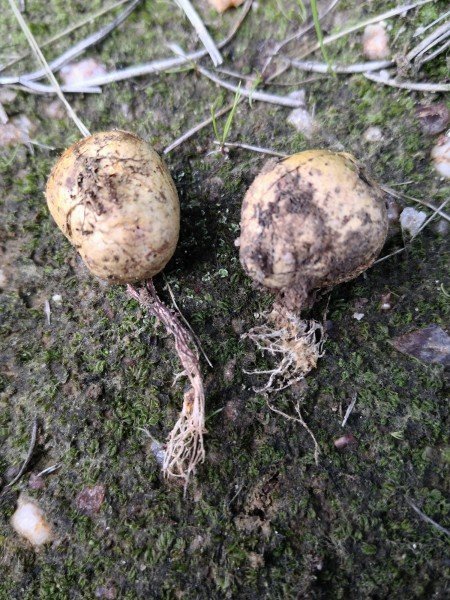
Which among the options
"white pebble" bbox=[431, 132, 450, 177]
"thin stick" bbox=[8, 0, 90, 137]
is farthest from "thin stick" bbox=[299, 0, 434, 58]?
"thin stick" bbox=[8, 0, 90, 137]

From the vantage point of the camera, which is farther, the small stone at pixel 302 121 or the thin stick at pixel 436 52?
the small stone at pixel 302 121

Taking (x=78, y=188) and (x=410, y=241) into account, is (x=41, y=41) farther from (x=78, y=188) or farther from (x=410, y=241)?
(x=410, y=241)

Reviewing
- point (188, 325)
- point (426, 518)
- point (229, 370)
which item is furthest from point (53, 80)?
point (426, 518)

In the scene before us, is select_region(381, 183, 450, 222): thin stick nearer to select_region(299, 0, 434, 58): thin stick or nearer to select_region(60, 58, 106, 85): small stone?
select_region(299, 0, 434, 58): thin stick

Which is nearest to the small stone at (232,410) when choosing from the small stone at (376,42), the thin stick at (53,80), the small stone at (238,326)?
the small stone at (238,326)

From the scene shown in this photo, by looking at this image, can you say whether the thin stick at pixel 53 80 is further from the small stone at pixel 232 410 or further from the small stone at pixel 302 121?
the small stone at pixel 232 410

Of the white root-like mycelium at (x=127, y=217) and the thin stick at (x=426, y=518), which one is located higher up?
the white root-like mycelium at (x=127, y=217)

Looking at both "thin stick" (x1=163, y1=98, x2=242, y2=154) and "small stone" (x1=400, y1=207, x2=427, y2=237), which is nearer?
"small stone" (x1=400, y1=207, x2=427, y2=237)

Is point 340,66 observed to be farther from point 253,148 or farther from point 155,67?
point 155,67
